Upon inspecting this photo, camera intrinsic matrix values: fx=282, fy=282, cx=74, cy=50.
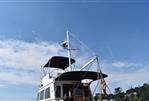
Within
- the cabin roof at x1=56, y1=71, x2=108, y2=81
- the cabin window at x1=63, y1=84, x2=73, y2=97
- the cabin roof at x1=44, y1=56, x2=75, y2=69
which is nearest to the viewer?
the cabin roof at x1=56, y1=71, x2=108, y2=81

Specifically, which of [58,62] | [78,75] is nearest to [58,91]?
[78,75]

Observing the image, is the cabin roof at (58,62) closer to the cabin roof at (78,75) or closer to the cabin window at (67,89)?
the cabin window at (67,89)

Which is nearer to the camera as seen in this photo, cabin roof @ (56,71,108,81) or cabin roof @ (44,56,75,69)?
cabin roof @ (56,71,108,81)

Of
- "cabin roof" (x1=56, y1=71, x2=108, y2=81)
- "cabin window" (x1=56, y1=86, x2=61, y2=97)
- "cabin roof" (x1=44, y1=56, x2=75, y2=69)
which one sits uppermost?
"cabin roof" (x1=44, y1=56, x2=75, y2=69)

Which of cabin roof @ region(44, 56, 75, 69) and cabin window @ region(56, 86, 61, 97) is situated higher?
cabin roof @ region(44, 56, 75, 69)

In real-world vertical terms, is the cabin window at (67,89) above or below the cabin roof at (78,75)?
below

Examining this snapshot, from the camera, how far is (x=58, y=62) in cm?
1855

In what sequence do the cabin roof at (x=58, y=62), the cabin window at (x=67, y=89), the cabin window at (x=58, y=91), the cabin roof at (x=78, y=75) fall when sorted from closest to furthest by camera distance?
the cabin roof at (x=78, y=75) < the cabin window at (x=58, y=91) < the cabin window at (x=67, y=89) < the cabin roof at (x=58, y=62)

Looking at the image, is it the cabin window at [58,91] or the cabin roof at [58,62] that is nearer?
the cabin window at [58,91]

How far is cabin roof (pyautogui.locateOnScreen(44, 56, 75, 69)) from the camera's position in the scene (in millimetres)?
18055

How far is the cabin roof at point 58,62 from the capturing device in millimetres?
18055

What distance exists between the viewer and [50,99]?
1602 cm

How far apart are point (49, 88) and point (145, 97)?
336 ft

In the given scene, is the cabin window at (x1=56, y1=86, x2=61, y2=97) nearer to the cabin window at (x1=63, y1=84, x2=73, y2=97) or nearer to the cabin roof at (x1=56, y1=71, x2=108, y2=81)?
the cabin window at (x1=63, y1=84, x2=73, y2=97)
